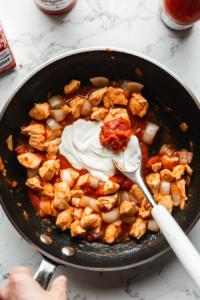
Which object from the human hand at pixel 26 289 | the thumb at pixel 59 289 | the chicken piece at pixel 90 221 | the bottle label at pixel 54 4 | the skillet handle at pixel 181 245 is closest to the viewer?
the skillet handle at pixel 181 245

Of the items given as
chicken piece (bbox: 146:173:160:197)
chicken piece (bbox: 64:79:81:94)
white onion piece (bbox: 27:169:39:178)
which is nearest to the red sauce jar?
chicken piece (bbox: 64:79:81:94)

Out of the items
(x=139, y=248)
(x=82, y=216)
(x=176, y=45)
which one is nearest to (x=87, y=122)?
(x=82, y=216)

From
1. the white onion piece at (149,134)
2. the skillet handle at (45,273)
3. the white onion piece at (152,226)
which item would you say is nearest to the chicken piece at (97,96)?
the white onion piece at (149,134)

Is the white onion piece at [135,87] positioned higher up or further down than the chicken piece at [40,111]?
further down

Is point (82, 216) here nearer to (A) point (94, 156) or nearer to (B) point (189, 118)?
(A) point (94, 156)

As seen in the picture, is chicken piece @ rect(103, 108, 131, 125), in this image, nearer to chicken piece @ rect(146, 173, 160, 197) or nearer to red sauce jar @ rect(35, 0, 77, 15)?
chicken piece @ rect(146, 173, 160, 197)

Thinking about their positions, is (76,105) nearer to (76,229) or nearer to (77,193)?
(77,193)

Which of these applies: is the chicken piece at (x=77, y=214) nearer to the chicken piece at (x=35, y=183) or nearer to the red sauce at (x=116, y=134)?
the chicken piece at (x=35, y=183)
